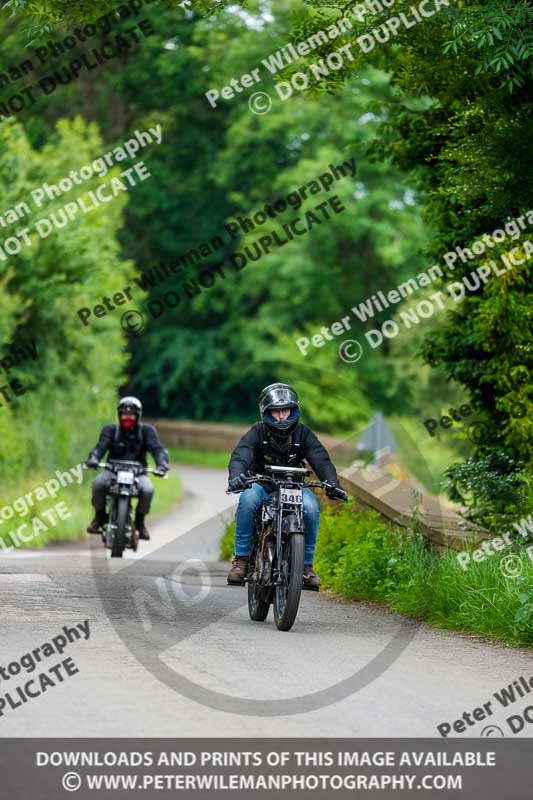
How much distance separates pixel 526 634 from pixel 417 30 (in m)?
5.54

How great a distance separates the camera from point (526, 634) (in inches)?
413

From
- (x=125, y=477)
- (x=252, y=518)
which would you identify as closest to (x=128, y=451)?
(x=125, y=477)

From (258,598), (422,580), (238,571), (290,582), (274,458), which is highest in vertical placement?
(274,458)

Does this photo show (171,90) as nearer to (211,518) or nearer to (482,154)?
(211,518)

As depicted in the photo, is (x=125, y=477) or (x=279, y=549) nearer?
(x=279, y=549)

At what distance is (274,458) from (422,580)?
1636 mm

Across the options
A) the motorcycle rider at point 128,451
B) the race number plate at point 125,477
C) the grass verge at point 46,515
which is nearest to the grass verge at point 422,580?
the race number plate at point 125,477

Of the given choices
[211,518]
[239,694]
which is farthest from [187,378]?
[239,694]

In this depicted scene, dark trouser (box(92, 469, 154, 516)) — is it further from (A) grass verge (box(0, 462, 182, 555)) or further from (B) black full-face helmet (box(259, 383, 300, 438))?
(B) black full-face helmet (box(259, 383, 300, 438))

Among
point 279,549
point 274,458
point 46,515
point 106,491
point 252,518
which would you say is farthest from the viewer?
point 46,515

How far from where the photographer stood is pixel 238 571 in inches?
450

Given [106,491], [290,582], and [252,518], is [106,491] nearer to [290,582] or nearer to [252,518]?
[252,518]

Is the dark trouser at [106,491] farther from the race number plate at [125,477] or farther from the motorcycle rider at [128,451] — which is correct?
the race number plate at [125,477]

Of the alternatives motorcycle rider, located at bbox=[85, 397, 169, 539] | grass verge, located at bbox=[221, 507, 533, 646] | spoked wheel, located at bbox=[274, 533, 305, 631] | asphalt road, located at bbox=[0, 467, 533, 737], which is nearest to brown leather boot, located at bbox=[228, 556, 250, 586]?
asphalt road, located at bbox=[0, 467, 533, 737]
